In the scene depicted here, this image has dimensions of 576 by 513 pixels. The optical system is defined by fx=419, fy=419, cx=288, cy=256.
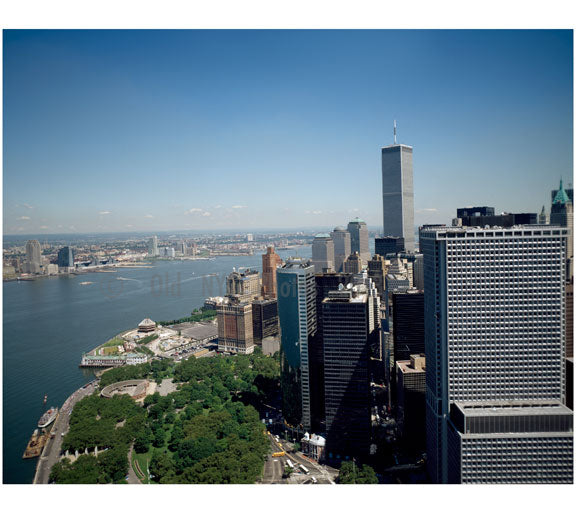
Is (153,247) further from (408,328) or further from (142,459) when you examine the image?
(408,328)

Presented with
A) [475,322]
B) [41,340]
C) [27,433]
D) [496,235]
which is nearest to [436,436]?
[475,322]

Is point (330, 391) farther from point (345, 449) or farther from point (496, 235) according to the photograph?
point (496, 235)

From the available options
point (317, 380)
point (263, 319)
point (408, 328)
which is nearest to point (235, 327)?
point (263, 319)

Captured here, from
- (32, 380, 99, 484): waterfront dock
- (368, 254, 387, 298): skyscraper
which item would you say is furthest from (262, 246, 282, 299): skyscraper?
(32, 380, 99, 484): waterfront dock

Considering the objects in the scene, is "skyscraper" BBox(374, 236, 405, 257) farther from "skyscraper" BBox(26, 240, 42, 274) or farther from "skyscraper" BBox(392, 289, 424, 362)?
"skyscraper" BBox(26, 240, 42, 274)

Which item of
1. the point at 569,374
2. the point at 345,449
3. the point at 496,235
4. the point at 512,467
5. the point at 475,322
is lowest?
the point at 345,449

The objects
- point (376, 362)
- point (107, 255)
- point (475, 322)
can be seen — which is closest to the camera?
point (475, 322)
